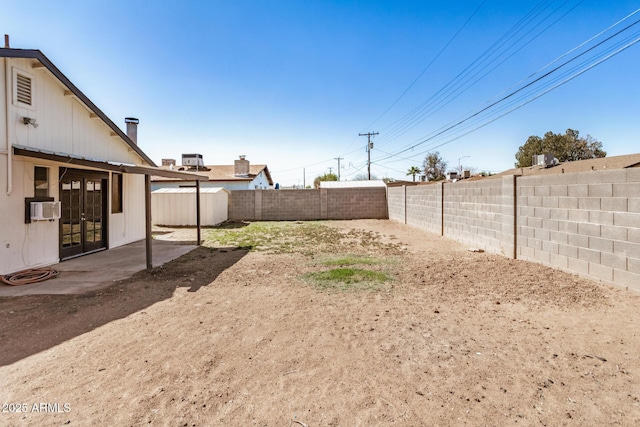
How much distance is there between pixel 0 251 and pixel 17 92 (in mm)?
3056

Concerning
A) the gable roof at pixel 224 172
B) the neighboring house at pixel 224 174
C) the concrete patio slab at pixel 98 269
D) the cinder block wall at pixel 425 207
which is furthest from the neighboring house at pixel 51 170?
the gable roof at pixel 224 172

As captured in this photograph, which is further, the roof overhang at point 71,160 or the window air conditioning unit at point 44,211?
the window air conditioning unit at point 44,211

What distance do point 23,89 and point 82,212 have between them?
298cm

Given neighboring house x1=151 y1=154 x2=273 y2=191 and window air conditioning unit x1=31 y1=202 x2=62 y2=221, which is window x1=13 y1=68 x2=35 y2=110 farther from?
neighboring house x1=151 y1=154 x2=273 y2=191

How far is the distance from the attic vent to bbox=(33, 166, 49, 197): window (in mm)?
1342

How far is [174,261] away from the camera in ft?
22.9

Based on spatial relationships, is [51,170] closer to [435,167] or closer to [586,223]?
[586,223]

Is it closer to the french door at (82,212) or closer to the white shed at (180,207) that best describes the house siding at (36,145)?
the french door at (82,212)

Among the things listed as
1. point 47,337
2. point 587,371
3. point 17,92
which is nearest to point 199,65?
point 17,92

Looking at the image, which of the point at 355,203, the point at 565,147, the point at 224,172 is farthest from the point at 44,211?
the point at 565,147

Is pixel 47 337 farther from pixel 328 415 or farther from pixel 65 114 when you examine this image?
pixel 65 114

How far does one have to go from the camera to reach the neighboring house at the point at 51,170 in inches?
214

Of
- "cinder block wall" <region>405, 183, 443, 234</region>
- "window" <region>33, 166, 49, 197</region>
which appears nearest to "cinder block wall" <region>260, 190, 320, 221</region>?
"cinder block wall" <region>405, 183, 443, 234</region>

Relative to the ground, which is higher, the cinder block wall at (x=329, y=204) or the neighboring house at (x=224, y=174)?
the neighboring house at (x=224, y=174)
